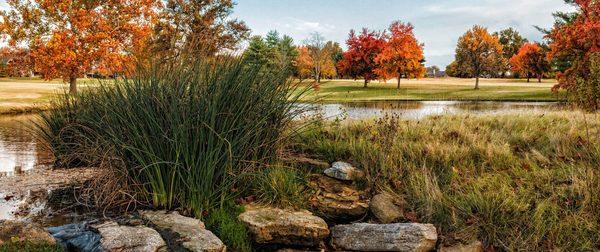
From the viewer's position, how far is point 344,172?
6230 millimetres

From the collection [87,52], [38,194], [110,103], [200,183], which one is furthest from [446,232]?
[87,52]

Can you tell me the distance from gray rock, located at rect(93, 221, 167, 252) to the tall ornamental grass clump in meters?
0.66

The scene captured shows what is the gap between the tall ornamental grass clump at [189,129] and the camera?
16.1 ft

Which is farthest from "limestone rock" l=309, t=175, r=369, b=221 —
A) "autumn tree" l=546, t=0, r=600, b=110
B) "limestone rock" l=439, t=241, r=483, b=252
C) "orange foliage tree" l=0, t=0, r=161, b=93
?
"autumn tree" l=546, t=0, r=600, b=110

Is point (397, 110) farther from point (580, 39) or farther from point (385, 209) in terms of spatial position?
point (580, 39)

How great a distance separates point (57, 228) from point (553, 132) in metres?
7.44

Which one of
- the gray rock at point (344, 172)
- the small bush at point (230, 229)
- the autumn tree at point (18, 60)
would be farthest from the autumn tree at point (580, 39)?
the autumn tree at point (18, 60)

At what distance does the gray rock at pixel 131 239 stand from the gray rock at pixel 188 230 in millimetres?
193

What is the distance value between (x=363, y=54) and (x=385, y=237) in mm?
41710

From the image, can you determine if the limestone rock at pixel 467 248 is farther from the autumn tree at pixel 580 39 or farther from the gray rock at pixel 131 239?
the autumn tree at pixel 580 39

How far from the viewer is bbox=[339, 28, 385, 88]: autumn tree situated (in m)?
45.0

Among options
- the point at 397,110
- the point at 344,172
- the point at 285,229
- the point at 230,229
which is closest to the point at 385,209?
the point at 344,172

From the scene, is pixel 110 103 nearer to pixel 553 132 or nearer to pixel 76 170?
pixel 76 170

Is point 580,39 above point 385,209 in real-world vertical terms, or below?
above
